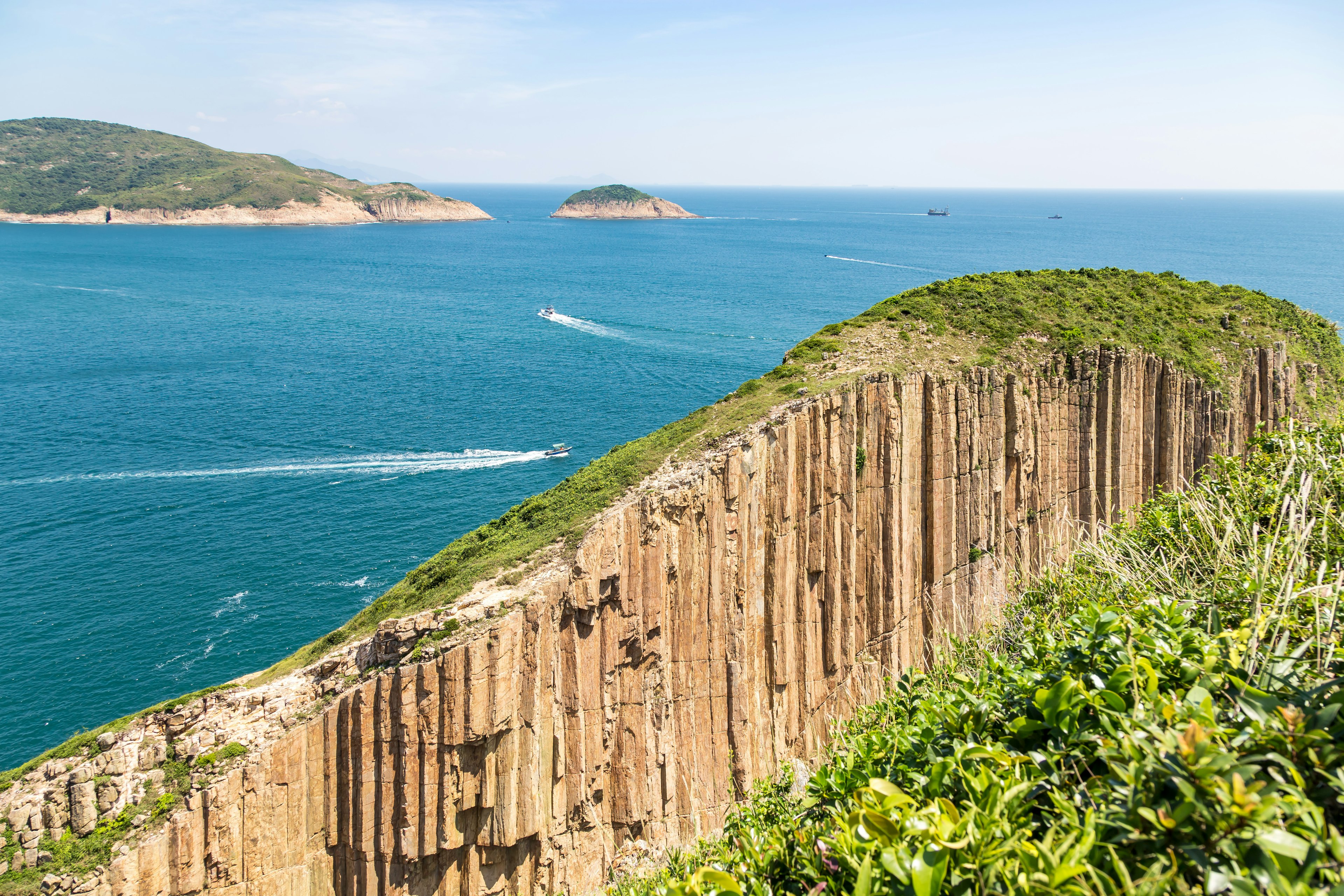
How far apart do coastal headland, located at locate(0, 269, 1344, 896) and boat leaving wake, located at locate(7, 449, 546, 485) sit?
37.2 m

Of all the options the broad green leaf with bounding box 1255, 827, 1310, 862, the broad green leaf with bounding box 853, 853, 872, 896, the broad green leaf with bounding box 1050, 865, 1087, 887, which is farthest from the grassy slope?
the broad green leaf with bounding box 1255, 827, 1310, 862

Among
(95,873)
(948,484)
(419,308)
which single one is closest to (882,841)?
(95,873)

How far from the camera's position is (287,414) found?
265ft

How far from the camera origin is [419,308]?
13112 cm

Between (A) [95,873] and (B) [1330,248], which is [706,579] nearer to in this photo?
(A) [95,873]

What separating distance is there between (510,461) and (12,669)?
36.3 metres

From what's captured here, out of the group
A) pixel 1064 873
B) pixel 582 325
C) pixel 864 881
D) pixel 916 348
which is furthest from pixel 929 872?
pixel 582 325

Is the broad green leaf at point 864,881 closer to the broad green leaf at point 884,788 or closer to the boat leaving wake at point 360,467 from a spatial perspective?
the broad green leaf at point 884,788

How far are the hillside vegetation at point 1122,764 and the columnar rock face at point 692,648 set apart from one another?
9.21 m

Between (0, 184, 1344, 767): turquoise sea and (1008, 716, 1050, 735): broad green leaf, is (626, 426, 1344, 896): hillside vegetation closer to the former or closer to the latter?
(1008, 716, 1050, 735): broad green leaf

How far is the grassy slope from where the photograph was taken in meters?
29.9

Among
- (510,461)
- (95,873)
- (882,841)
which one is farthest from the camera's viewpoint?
(510,461)

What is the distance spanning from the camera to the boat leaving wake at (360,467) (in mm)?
66062

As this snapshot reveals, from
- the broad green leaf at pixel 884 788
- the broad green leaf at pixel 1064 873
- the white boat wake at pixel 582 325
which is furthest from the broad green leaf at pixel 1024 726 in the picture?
the white boat wake at pixel 582 325
